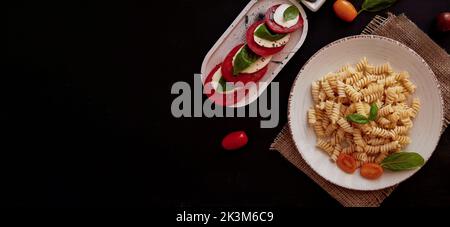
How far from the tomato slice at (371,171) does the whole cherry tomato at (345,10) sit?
3.04 ft

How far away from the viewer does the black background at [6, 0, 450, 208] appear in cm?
320

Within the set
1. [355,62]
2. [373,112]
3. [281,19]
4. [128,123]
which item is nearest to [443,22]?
[355,62]

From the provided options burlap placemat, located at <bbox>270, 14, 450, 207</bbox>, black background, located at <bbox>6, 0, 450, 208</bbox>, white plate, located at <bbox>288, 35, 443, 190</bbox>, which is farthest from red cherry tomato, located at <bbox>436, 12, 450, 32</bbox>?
black background, located at <bbox>6, 0, 450, 208</bbox>

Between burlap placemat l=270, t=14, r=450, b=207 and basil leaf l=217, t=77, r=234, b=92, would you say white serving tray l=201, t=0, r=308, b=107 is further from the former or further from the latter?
burlap placemat l=270, t=14, r=450, b=207

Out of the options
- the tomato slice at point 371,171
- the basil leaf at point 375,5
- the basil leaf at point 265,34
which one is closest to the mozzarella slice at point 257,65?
the basil leaf at point 265,34

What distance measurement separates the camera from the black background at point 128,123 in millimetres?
3199

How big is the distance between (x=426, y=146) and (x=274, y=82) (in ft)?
3.37

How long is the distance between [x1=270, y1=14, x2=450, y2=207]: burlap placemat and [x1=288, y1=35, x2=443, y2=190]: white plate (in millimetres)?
83

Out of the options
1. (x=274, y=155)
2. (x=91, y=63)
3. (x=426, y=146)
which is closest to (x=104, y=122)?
(x=91, y=63)

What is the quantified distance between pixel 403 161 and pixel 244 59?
3.81ft

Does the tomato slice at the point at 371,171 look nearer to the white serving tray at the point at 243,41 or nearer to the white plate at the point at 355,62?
the white plate at the point at 355,62

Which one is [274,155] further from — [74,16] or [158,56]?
[74,16]

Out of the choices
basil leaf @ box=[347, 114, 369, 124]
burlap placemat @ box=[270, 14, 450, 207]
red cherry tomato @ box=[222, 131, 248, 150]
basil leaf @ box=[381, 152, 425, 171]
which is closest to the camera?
basil leaf @ box=[347, 114, 369, 124]
